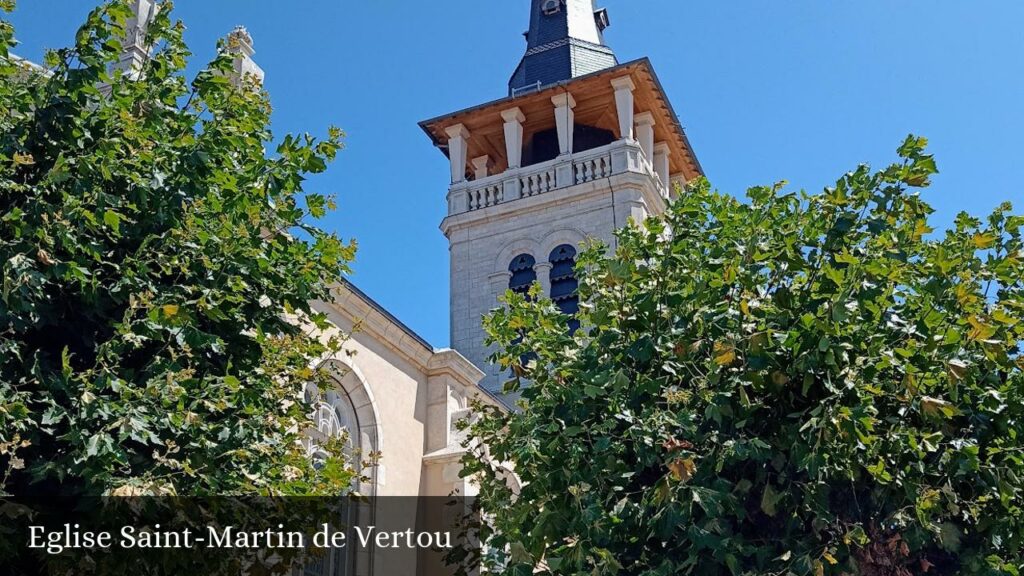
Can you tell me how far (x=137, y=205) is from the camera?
8070 millimetres

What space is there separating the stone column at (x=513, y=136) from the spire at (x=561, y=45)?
1261 millimetres

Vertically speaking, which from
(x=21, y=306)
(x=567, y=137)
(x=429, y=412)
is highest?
(x=567, y=137)

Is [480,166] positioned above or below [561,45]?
below

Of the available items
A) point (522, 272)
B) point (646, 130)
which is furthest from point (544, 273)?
point (646, 130)

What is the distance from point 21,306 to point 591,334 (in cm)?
501

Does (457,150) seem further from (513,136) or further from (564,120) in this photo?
(564,120)

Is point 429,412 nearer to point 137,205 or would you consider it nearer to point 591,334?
point 591,334

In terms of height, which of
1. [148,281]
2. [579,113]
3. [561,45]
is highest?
[561,45]

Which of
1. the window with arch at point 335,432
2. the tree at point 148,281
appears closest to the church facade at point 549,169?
the window with arch at point 335,432

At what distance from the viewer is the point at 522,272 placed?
111 feet

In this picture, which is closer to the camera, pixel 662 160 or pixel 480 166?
pixel 662 160

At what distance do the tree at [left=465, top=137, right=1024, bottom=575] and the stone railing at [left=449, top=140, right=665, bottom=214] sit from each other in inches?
926

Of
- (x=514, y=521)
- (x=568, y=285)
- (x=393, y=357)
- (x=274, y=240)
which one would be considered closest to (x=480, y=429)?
Result: (x=514, y=521)

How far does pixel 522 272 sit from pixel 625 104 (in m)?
5.76
